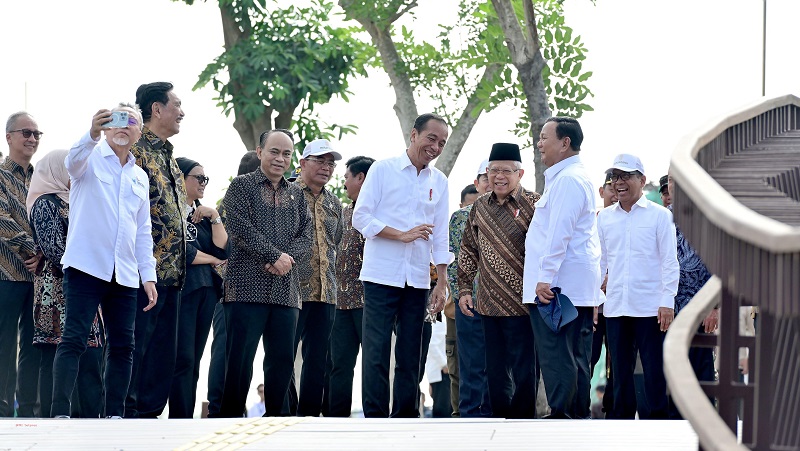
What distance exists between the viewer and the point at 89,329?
25.8 feet

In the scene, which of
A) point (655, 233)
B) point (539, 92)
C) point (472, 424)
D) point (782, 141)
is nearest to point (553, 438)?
point (472, 424)

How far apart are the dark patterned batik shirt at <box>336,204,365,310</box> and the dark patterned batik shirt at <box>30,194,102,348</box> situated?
2324 millimetres

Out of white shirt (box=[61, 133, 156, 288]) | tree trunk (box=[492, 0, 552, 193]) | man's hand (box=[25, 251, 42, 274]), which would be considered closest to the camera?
white shirt (box=[61, 133, 156, 288])

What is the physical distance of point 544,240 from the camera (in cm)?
870

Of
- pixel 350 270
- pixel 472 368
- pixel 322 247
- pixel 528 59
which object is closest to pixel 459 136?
pixel 528 59

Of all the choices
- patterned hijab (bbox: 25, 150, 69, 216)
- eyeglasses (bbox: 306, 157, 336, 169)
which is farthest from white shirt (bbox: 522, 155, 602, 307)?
patterned hijab (bbox: 25, 150, 69, 216)

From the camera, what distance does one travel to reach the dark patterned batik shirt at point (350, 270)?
10.4m

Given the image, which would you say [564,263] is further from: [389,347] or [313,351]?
[313,351]

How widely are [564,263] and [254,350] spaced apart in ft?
7.43

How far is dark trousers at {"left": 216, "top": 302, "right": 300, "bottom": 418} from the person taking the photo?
354 inches

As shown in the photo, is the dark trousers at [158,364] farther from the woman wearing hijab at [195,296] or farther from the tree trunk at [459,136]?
the tree trunk at [459,136]

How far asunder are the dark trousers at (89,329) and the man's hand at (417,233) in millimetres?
1974

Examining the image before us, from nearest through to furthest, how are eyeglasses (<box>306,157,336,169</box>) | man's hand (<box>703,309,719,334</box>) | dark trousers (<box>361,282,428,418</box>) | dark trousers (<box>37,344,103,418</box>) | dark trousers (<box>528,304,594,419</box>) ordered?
dark trousers (<box>37,344,103,418</box>) < dark trousers (<box>528,304,594,419</box>) < dark trousers (<box>361,282,428,418</box>) < man's hand (<box>703,309,719,334</box>) < eyeglasses (<box>306,157,336,169</box>)

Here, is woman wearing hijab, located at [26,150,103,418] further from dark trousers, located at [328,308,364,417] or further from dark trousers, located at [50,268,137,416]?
dark trousers, located at [328,308,364,417]
